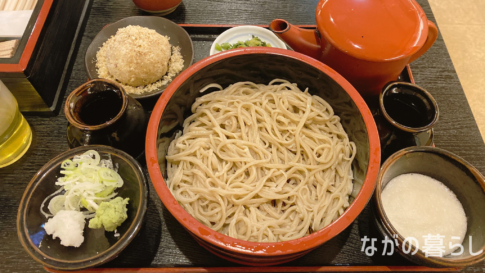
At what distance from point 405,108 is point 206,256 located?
4.07 ft

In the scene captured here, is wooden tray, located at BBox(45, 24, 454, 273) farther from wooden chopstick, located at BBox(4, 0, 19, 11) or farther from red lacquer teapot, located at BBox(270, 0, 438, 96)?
wooden chopstick, located at BBox(4, 0, 19, 11)

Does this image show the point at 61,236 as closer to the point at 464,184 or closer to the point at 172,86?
the point at 172,86

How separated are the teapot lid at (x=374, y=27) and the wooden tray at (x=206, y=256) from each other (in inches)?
29.1

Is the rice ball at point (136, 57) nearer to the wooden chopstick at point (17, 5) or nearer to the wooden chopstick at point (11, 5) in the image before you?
the wooden chopstick at point (17, 5)

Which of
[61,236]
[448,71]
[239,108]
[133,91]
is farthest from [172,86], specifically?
[448,71]

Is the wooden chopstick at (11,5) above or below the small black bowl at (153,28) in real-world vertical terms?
above

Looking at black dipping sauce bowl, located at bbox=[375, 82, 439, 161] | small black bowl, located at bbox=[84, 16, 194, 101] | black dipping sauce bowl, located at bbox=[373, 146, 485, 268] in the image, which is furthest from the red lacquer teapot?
small black bowl, located at bbox=[84, 16, 194, 101]

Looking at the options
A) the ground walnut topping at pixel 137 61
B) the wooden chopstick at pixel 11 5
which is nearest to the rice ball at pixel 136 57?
the ground walnut topping at pixel 137 61

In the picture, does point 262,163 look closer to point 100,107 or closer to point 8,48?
point 100,107

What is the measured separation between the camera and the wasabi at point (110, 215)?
1.21m

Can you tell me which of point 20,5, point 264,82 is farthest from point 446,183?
point 20,5

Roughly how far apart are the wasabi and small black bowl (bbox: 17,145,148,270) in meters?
0.05

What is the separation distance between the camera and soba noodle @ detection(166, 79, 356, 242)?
1.30 meters

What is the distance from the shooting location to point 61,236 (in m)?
1.21
